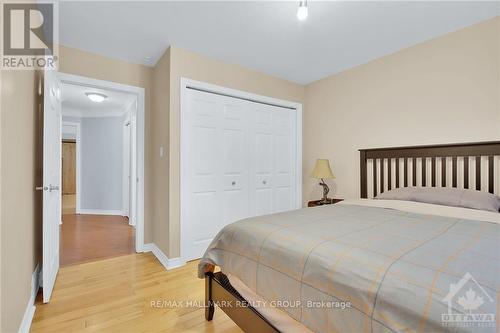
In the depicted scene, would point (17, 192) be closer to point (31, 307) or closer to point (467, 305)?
point (31, 307)

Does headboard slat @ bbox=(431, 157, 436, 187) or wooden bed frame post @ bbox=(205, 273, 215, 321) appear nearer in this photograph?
wooden bed frame post @ bbox=(205, 273, 215, 321)

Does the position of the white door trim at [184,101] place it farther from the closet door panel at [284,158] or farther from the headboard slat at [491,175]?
the headboard slat at [491,175]

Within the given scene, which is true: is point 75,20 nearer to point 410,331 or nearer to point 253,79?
point 253,79

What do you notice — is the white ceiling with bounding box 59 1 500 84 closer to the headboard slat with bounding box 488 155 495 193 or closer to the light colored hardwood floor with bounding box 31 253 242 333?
the headboard slat with bounding box 488 155 495 193

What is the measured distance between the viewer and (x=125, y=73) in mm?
2949

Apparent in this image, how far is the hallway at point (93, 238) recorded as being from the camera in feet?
9.45

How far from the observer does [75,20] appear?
2.16m

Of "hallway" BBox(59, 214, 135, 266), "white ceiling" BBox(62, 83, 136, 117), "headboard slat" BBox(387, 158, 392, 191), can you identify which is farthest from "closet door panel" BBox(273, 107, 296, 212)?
"white ceiling" BBox(62, 83, 136, 117)

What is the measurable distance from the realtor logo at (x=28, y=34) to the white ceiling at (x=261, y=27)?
0.35 feet

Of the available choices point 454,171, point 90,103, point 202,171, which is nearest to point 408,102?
point 454,171

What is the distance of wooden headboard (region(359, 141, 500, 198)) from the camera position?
7.05 ft

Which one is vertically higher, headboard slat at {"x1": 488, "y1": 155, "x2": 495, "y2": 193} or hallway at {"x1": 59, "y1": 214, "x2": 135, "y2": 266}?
headboard slat at {"x1": 488, "y1": 155, "x2": 495, "y2": 193}

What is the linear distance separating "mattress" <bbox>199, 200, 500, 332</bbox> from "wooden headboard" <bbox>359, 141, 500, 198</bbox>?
75 cm

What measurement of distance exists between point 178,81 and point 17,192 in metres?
1.70
